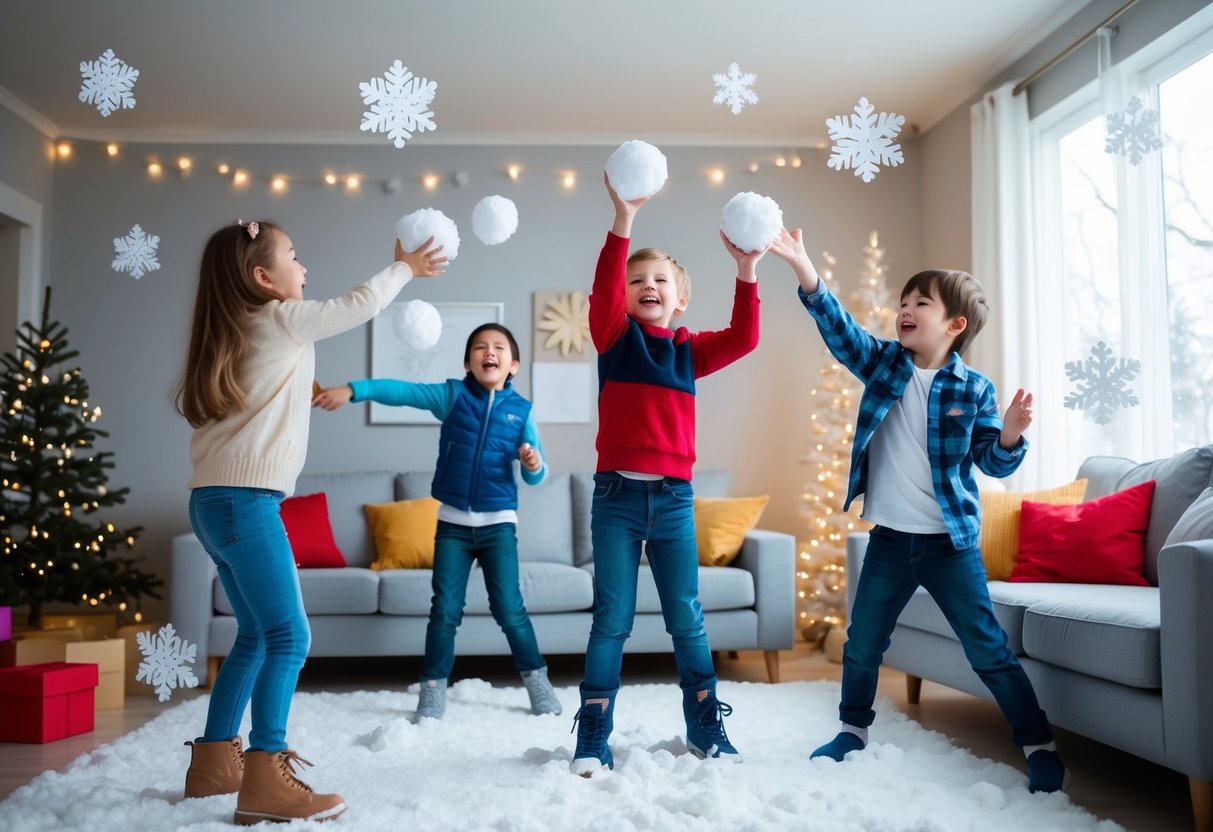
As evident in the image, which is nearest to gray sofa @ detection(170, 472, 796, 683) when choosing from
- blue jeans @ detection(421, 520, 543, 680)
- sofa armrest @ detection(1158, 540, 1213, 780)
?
blue jeans @ detection(421, 520, 543, 680)

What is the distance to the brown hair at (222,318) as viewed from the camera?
2.18m

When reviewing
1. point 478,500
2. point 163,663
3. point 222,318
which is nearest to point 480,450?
point 478,500

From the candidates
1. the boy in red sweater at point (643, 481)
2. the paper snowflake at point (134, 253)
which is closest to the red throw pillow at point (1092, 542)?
the boy in red sweater at point (643, 481)

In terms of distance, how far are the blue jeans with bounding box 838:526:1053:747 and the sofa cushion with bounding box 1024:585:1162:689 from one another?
0.16m

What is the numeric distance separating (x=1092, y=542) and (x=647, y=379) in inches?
67.3

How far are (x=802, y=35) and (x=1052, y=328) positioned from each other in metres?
A: 1.67

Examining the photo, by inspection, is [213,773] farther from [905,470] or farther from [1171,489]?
[1171,489]

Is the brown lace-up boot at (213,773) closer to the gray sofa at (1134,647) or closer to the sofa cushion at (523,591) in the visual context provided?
the sofa cushion at (523,591)

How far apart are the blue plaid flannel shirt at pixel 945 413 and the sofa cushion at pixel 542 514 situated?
235 centimetres

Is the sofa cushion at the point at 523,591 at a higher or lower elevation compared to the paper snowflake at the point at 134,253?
lower

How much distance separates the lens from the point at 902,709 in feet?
11.4

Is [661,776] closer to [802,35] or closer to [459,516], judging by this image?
[459,516]

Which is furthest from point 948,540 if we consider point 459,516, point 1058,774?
point 459,516

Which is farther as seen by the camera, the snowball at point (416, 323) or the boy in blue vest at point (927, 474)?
the snowball at point (416, 323)
